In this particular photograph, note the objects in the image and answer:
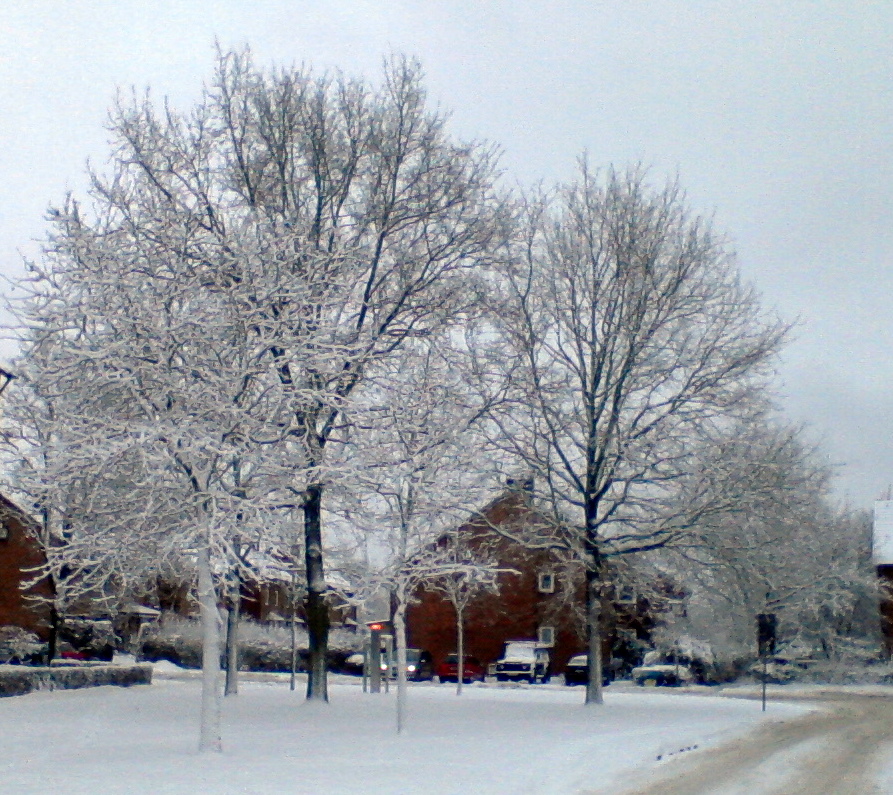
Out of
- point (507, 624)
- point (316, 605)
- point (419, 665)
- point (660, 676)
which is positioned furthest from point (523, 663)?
point (316, 605)

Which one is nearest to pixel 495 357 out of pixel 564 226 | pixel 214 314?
pixel 564 226

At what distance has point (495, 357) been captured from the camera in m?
28.5

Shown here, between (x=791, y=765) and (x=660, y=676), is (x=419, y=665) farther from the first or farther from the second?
(x=791, y=765)

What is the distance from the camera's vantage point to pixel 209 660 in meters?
15.2

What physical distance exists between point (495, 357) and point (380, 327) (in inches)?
143

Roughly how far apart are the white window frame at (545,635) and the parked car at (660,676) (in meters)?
6.53

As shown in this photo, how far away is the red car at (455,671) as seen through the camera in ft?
166

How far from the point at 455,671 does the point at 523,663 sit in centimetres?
353

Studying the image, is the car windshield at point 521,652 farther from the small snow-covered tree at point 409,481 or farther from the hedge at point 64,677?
the small snow-covered tree at point 409,481

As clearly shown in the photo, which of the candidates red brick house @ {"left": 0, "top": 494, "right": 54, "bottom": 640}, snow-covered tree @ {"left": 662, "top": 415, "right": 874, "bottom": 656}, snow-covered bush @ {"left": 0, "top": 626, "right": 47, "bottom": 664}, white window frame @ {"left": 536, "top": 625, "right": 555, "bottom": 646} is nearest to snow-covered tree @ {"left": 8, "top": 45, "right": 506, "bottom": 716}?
snow-covered tree @ {"left": 662, "top": 415, "right": 874, "bottom": 656}

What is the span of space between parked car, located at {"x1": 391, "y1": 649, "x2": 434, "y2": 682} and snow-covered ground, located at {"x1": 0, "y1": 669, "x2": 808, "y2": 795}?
18.6m

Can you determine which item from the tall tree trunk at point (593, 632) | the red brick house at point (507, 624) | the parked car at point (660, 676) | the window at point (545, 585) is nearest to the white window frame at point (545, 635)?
the red brick house at point (507, 624)

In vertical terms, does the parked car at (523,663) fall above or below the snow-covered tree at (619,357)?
below

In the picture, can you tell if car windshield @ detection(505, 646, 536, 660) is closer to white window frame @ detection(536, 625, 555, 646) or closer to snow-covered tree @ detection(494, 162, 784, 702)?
white window frame @ detection(536, 625, 555, 646)
